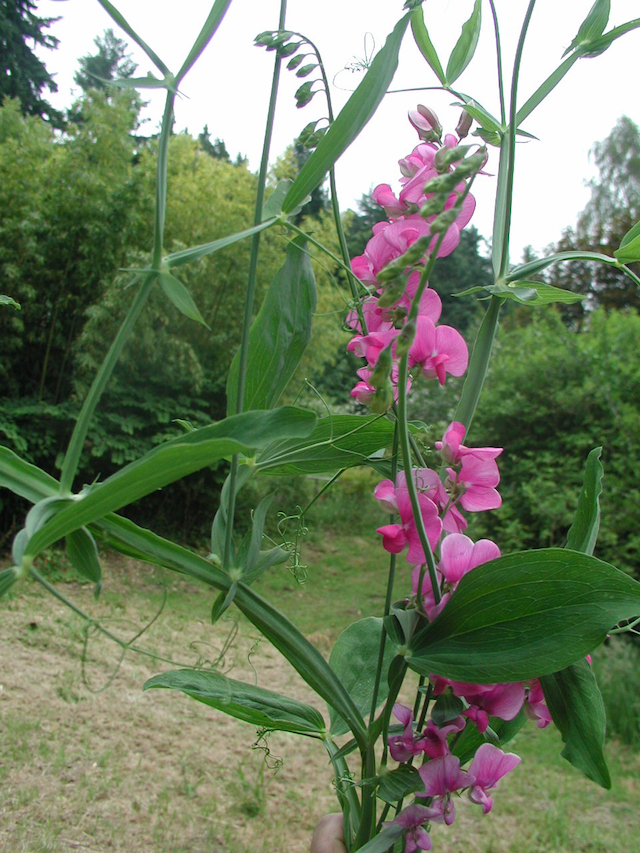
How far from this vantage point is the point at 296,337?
16.3 inches

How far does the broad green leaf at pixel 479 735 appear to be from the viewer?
1.47 feet

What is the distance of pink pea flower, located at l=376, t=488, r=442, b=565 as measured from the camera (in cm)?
36

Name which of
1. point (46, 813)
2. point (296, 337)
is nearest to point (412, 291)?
point (296, 337)

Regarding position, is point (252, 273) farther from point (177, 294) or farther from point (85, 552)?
point (85, 552)

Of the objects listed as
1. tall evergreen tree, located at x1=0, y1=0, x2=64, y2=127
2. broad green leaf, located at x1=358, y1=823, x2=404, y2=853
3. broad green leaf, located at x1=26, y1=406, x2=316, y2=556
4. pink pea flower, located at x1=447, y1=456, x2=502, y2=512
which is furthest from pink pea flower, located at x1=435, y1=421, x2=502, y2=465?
tall evergreen tree, located at x1=0, y1=0, x2=64, y2=127

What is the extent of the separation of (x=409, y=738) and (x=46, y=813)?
5.74ft

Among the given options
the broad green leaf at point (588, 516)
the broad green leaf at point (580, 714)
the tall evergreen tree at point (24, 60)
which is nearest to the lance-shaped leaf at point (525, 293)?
the broad green leaf at point (588, 516)

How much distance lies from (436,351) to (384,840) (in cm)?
28

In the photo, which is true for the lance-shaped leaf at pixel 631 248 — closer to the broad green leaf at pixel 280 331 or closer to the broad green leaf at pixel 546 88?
the broad green leaf at pixel 546 88

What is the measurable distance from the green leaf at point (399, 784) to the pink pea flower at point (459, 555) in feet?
0.36

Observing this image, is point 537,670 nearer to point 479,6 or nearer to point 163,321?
point 479,6

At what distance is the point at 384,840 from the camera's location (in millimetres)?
385

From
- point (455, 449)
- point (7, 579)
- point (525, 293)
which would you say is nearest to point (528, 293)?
point (525, 293)

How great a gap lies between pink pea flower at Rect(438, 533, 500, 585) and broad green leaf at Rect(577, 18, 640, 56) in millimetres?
317
